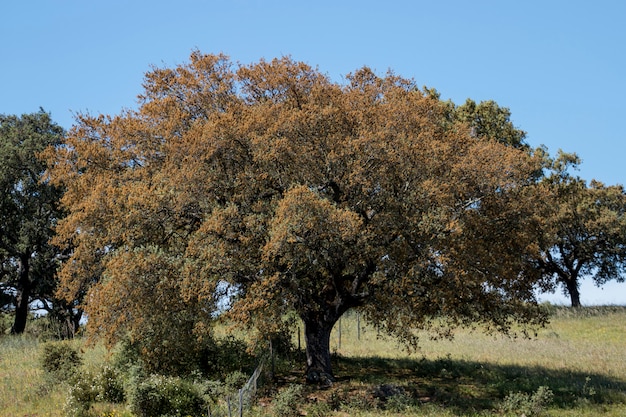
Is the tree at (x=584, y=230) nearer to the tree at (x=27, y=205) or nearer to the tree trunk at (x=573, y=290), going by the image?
the tree trunk at (x=573, y=290)

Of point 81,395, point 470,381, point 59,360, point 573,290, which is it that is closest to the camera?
point 81,395

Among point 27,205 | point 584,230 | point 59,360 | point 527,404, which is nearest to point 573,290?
point 584,230

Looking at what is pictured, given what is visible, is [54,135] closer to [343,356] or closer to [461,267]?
[343,356]

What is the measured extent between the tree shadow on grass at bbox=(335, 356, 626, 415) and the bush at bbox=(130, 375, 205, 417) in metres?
6.45

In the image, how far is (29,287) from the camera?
46.0 metres

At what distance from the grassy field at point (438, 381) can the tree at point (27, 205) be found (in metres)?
9.36

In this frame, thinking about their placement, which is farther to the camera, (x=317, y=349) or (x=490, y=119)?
(x=490, y=119)

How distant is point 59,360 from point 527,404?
19239 millimetres

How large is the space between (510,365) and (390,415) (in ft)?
36.7

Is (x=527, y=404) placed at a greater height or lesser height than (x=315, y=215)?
lesser

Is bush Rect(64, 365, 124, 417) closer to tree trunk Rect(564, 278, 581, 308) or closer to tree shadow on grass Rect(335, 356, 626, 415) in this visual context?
tree shadow on grass Rect(335, 356, 626, 415)

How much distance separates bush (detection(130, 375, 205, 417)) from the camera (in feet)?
62.5

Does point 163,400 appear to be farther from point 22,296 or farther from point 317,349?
point 22,296

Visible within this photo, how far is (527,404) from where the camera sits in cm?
1959
